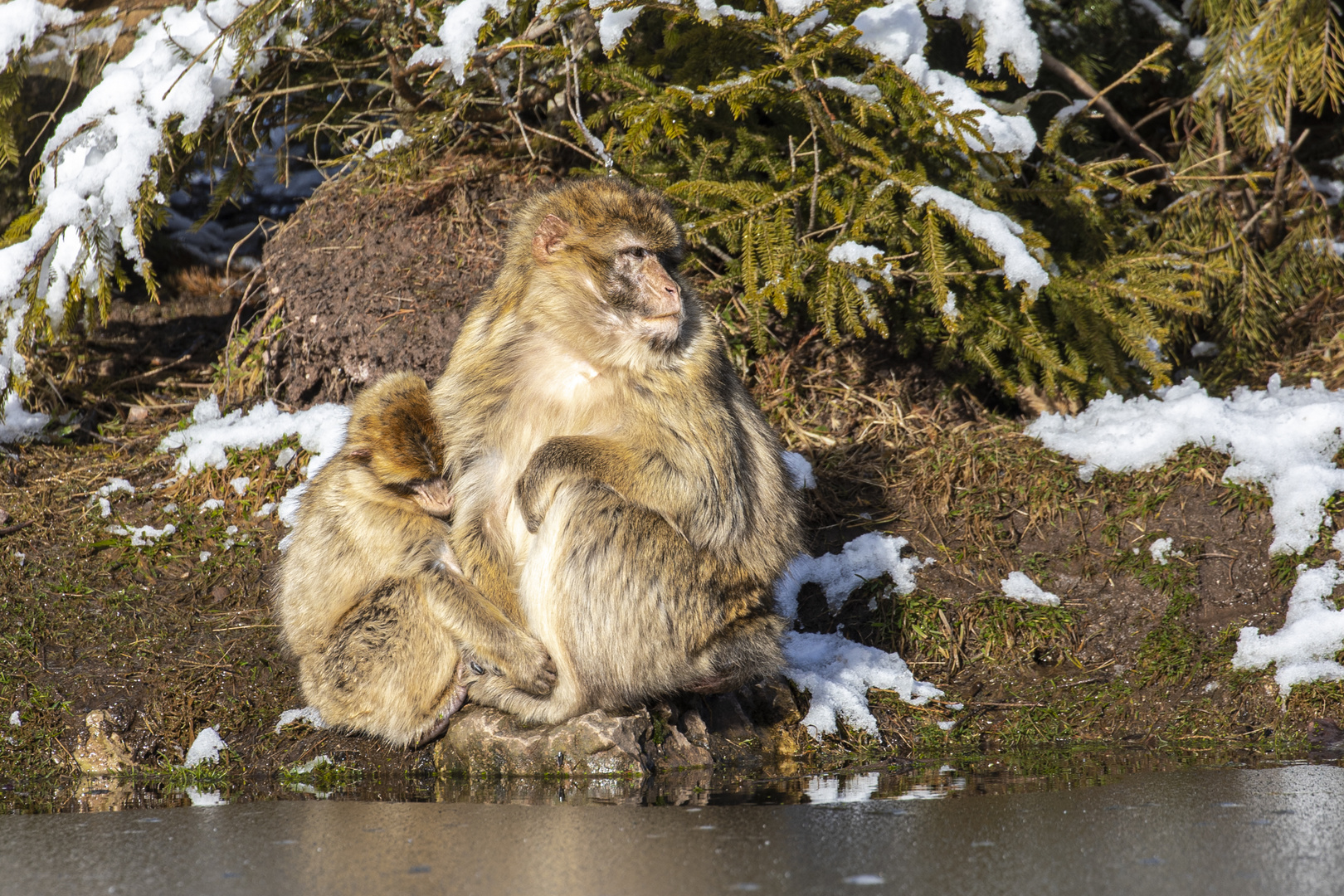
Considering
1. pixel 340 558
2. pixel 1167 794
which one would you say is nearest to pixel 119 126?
pixel 340 558

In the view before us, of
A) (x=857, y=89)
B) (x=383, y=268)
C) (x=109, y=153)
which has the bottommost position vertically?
(x=383, y=268)

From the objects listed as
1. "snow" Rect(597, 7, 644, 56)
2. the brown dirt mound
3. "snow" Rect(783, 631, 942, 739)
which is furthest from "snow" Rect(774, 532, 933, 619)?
"snow" Rect(597, 7, 644, 56)

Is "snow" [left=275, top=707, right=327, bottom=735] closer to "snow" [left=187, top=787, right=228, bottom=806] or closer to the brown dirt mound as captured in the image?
"snow" [left=187, top=787, right=228, bottom=806]

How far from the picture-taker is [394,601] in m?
3.65

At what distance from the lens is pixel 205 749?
382 cm

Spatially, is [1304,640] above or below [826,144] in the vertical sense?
below

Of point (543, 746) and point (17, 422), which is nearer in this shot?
point (543, 746)

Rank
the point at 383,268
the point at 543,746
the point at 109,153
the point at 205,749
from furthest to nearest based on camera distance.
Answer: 1. the point at 383,268
2. the point at 109,153
3. the point at 205,749
4. the point at 543,746

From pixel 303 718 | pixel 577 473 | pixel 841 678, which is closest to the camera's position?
pixel 577 473

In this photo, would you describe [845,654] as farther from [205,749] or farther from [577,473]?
[205,749]

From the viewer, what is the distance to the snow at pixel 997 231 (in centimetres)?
463

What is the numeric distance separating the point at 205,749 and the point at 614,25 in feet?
10.6

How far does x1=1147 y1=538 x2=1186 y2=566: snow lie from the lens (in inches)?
179

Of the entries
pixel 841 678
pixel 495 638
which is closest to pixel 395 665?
pixel 495 638
